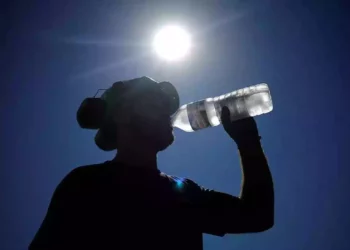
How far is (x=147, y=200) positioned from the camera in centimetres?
169

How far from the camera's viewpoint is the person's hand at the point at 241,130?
2104mm

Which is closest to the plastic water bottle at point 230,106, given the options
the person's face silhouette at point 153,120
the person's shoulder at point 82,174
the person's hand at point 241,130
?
the person's hand at point 241,130

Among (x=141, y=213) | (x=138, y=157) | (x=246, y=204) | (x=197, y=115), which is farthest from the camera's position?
(x=197, y=115)

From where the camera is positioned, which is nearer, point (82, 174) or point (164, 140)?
point (82, 174)

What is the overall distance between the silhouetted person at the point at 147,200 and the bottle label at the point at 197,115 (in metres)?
1.22

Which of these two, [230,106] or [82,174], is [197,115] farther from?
[82,174]

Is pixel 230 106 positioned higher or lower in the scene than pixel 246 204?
higher

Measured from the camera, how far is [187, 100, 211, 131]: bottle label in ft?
11.1

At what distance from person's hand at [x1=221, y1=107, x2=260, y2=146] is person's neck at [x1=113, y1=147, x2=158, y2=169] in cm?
50

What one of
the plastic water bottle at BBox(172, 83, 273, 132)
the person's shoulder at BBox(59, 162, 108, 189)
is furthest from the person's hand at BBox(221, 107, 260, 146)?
the plastic water bottle at BBox(172, 83, 273, 132)

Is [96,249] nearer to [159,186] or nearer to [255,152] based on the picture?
[159,186]

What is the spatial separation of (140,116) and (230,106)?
165 centimetres

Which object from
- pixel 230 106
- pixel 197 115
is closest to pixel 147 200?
pixel 197 115

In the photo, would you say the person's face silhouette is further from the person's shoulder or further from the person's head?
the person's shoulder
